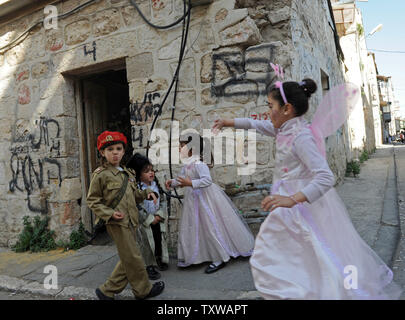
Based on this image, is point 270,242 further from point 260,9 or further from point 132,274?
point 260,9

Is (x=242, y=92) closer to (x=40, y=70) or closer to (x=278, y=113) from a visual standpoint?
(x=278, y=113)

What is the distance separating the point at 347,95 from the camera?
183 cm

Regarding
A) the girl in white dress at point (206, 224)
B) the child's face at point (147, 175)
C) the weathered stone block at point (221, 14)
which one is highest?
the weathered stone block at point (221, 14)

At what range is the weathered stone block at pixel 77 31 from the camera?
13.7ft

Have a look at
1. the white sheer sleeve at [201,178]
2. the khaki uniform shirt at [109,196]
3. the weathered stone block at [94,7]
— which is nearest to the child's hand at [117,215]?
the khaki uniform shirt at [109,196]

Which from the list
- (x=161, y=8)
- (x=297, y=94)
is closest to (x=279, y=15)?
(x=161, y=8)

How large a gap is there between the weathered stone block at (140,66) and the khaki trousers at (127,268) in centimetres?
210

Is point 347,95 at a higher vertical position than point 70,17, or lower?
lower

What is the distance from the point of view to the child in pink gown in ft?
5.36

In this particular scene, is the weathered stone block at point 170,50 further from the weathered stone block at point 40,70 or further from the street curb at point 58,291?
the street curb at point 58,291

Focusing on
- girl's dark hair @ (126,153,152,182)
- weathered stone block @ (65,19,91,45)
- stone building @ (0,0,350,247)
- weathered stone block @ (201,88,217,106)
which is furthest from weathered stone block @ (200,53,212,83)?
weathered stone block @ (65,19,91,45)
